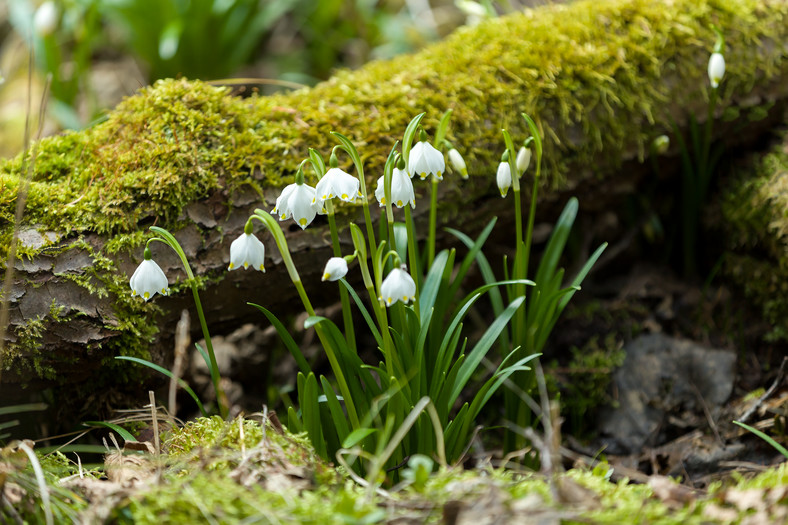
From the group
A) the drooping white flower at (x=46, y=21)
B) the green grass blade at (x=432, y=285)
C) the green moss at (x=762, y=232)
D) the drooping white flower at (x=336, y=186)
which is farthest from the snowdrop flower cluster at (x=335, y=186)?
the drooping white flower at (x=46, y=21)

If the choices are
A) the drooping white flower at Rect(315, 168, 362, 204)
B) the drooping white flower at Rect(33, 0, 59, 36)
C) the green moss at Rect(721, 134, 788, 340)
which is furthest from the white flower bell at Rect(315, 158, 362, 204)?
the drooping white flower at Rect(33, 0, 59, 36)

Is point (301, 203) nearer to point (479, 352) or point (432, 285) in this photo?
point (432, 285)

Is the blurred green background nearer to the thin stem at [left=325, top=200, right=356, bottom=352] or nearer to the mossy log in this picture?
the mossy log

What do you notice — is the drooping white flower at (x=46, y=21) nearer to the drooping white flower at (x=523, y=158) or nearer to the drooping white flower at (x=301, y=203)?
the drooping white flower at (x=301, y=203)

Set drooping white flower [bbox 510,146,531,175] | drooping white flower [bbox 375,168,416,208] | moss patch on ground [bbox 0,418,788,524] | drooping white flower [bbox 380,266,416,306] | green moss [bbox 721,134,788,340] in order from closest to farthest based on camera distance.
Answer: moss patch on ground [bbox 0,418,788,524] < drooping white flower [bbox 380,266,416,306] < drooping white flower [bbox 375,168,416,208] < drooping white flower [bbox 510,146,531,175] < green moss [bbox 721,134,788,340]

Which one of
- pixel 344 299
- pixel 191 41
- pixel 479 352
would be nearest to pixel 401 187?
pixel 344 299
